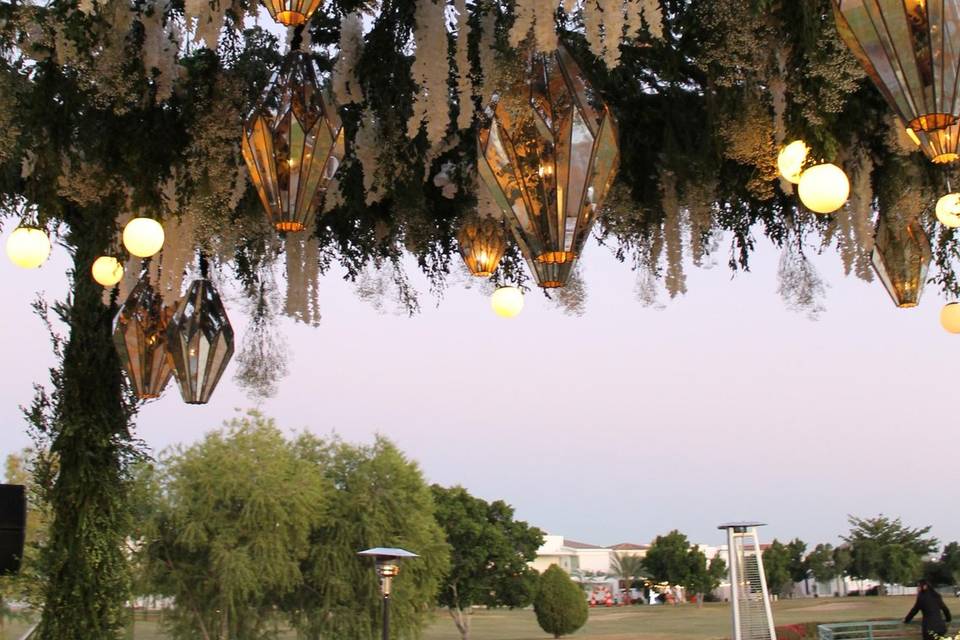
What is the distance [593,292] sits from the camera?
14.5 feet

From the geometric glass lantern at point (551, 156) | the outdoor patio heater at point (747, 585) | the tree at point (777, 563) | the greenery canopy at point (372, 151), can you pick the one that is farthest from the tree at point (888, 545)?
the geometric glass lantern at point (551, 156)

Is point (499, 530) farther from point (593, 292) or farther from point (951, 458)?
point (593, 292)

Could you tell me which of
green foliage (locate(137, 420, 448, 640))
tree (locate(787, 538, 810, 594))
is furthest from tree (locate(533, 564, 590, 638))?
tree (locate(787, 538, 810, 594))

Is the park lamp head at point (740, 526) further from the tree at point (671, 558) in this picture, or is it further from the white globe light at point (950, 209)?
the tree at point (671, 558)

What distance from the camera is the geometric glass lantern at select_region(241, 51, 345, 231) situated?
2469 mm

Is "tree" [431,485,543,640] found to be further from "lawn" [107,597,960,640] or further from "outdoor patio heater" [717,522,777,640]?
"outdoor patio heater" [717,522,777,640]

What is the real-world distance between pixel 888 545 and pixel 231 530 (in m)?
13.9

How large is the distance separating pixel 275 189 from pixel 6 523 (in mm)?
964

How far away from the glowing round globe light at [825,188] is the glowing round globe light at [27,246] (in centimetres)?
249

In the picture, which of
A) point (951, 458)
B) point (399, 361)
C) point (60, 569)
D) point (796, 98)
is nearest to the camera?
point (796, 98)

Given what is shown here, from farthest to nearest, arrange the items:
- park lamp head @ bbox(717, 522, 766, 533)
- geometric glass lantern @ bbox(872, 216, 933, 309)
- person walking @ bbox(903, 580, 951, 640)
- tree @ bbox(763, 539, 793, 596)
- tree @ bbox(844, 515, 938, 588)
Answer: tree @ bbox(763, 539, 793, 596) < tree @ bbox(844, 515, 938, 588) < park lamp head @ bbox(717, 522, 766, 533) < person walking @ bbox(903, 580, 951, 640) < geometric glass lantern @ bbox(872, 216, 933, 309)

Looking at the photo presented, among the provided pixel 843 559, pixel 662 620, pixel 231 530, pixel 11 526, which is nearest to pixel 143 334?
pixel 11 526

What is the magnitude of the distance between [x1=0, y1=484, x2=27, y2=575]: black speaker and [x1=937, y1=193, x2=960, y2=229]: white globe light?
2666mm

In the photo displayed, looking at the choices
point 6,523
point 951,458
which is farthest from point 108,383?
point 951,458
